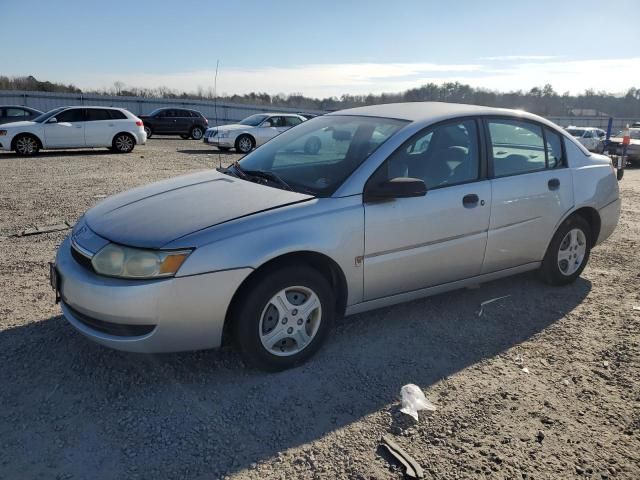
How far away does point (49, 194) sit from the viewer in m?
8.48

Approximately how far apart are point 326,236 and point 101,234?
1368 mm

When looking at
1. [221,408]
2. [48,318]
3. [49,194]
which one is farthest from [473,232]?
[49,194]

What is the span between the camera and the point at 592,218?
15.7 ft

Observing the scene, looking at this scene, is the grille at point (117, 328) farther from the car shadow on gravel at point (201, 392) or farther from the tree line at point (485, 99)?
the tree line at point (485, 99)

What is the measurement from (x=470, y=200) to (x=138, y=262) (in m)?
2.38

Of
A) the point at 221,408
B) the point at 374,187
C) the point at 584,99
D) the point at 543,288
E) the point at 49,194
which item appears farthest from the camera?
the point at 584,99

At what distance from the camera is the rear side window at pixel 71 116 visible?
1497cm

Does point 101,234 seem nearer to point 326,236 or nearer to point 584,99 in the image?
point 326,236

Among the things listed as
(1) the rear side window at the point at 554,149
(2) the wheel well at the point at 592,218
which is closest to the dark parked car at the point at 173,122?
(1) the rear side window at the point at 554,149

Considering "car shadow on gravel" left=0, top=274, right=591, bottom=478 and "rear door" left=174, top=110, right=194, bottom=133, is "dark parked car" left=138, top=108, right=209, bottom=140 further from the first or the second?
"car shadow on gravel" left=0, top=274, right=591, bottom=478

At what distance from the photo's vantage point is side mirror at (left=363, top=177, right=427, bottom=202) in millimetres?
3256

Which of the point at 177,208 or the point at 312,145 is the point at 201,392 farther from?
the point at 312,145

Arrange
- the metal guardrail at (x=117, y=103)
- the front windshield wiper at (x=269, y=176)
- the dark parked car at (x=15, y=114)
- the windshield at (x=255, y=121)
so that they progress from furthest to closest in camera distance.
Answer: the metal guardrail at (x=117, y=103), the windshield at (x=255, y=121), the dark parked car at (x=15, y=114), the front windshield wiper at (x=269, y=176)

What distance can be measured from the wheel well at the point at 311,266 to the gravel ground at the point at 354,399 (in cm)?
33
